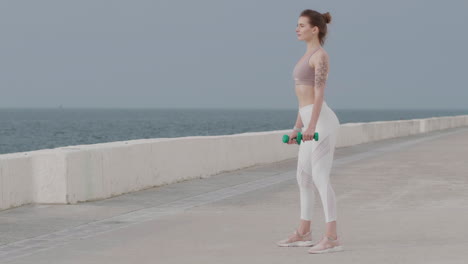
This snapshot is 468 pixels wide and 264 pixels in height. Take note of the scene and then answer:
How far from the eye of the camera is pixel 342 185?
14.5 metres

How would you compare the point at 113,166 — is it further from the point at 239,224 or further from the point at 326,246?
the point at 326,246

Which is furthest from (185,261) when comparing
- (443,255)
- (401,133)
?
(401,133)

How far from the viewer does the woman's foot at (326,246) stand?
7770 mm
